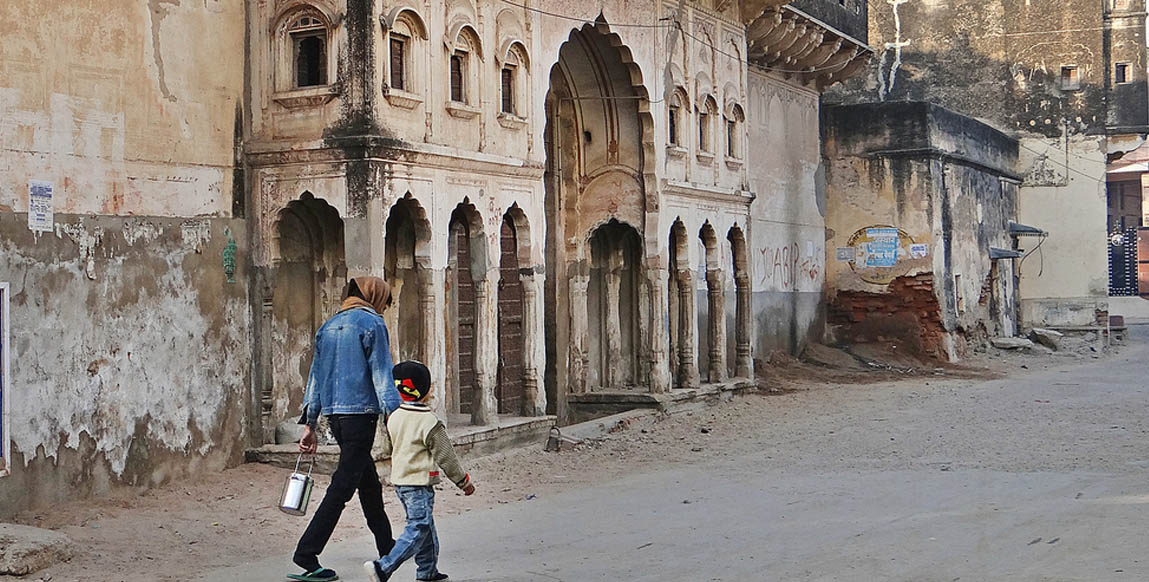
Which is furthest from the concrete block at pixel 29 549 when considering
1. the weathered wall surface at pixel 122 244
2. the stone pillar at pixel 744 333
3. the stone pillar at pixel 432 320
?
the stone pillar at pixel 744 333

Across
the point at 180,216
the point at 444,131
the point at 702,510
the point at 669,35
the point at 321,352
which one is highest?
the point at 669,35

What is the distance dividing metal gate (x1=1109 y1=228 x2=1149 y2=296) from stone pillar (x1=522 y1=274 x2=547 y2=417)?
1661 inches

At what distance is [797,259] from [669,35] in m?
7.69

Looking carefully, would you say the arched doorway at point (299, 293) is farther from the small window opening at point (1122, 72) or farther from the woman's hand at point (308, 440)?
the small window opening at point (1122, 72)

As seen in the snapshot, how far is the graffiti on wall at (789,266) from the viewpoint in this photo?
2152 cm

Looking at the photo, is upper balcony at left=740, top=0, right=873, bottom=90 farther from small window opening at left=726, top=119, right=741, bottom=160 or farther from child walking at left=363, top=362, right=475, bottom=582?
child walking at left=363, top=362, right=475, bottom=582

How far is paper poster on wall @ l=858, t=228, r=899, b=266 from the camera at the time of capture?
2403 centimetres

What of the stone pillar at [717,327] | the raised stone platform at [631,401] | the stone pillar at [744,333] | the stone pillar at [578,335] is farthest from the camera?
the stone pillar at [744,333]

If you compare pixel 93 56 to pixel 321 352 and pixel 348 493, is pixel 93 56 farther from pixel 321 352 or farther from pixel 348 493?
pixel 348 493

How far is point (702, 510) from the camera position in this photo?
9688 millimetres

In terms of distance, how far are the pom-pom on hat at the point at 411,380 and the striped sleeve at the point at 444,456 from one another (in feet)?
0.67

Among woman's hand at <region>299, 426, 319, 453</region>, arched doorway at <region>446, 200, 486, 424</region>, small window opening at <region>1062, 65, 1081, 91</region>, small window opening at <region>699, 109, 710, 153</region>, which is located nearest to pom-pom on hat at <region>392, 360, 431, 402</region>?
woman's hand at <region>299, 426, 319, 453</region>

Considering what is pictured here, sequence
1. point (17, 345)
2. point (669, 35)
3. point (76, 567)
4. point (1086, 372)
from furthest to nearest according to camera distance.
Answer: point (1086, 372) → point (669, 35) → point (17, 345) → point (76, 567)

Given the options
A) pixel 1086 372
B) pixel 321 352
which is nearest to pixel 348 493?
pixel 321 352
